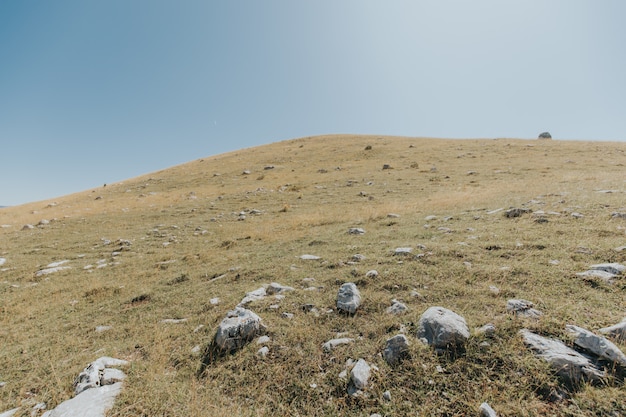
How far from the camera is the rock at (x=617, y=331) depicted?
11.2ft

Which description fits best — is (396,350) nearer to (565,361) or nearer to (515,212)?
(565,361)

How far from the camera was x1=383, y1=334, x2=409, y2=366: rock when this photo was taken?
371 centimetres

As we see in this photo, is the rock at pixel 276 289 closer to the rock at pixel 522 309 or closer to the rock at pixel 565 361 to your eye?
the rock at pixel 522 309

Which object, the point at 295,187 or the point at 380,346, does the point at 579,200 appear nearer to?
the point at 380,346

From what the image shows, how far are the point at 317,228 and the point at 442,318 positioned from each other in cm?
854

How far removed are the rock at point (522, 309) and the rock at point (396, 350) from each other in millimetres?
1816

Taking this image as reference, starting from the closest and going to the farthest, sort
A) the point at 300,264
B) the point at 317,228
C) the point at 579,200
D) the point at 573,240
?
the point at 573,240 < the point at 300,264 < the point at 579,200 < the point at 317,228

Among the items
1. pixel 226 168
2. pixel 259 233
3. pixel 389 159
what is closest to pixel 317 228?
pixel 259 233

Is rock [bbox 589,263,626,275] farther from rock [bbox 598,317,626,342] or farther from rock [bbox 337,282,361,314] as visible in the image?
rock [bbox 337,282,361,314]

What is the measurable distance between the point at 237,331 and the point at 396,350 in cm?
257

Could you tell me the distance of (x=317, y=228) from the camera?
12.4 m


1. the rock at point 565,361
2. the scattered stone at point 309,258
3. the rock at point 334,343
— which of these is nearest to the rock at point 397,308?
the rock at point 334,343

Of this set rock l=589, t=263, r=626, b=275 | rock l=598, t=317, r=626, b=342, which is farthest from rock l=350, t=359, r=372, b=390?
rock l=589, t=263, r=626, b=275

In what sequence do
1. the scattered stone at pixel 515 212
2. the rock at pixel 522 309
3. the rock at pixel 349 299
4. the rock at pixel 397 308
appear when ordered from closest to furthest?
the rock at pixel 522 309, the rock at pixel 397 308, the rock at pixel 349 299, the scattered stone at pixel 515 212
